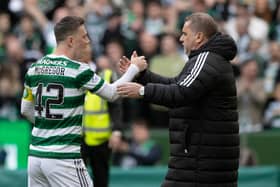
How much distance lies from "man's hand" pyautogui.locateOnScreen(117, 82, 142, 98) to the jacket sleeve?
78 mm

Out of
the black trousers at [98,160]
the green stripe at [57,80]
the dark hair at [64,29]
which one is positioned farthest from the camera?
the black trousers at [98,160]

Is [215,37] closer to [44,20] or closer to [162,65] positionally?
[162,65]

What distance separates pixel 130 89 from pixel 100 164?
3732mm

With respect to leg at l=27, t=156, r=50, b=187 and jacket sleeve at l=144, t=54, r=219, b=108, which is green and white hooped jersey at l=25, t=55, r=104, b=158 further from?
jacket sleeve at l=144, t=54, r=219, b=108

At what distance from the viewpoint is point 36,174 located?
26.3ft

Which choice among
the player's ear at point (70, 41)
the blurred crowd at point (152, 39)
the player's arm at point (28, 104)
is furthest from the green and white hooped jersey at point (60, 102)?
the blurred crowd at point (152, 39)

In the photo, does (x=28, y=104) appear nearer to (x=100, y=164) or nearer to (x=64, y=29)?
(x=64, y=29)

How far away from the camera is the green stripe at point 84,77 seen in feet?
26.0

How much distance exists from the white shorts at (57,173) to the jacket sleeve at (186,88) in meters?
0.86

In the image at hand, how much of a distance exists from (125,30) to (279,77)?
3.04m

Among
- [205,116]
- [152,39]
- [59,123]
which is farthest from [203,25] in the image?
[152,39]

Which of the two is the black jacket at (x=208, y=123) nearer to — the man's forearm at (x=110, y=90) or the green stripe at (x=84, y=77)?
the man's forearm at (x=110, y=90)

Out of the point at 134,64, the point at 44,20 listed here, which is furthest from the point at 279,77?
the point at 134,64

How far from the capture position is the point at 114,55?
50.2 feet
